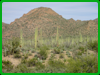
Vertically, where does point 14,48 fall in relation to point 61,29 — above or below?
below

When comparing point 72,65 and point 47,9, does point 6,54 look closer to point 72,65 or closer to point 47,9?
point 72,65

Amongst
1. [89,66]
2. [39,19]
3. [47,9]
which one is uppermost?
[47,9]

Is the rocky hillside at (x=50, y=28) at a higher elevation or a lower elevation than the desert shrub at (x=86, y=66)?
higher

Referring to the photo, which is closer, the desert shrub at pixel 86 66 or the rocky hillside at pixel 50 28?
the desert shrub at pixel 86 66

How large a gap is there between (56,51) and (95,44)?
693cm

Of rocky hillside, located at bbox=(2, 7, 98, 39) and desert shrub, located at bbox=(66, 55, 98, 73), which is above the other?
rocky hillside, located at bbox=(2, 7, 98, 39)

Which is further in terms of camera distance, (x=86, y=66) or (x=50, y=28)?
(x=50, y=28)

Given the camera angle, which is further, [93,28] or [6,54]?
[93,28]

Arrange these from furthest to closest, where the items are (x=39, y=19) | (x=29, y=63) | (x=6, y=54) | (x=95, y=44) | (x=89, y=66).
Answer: (x=39, y=19) < (x=95, y=44) < (x=6, y=54) < (x=29, y=63) < (x=89, y=66)

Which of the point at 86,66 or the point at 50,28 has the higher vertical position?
the point at 50,28

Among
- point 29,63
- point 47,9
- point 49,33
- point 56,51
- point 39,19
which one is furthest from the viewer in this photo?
point 47,9

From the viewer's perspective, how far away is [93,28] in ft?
151

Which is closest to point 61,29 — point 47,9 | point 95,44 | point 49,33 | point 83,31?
point 49,33

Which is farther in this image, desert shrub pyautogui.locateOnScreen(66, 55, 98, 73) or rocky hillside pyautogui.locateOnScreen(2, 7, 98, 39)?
rocky hillside pyautogui.locateOnScreen(2, 7, 98, 39)
